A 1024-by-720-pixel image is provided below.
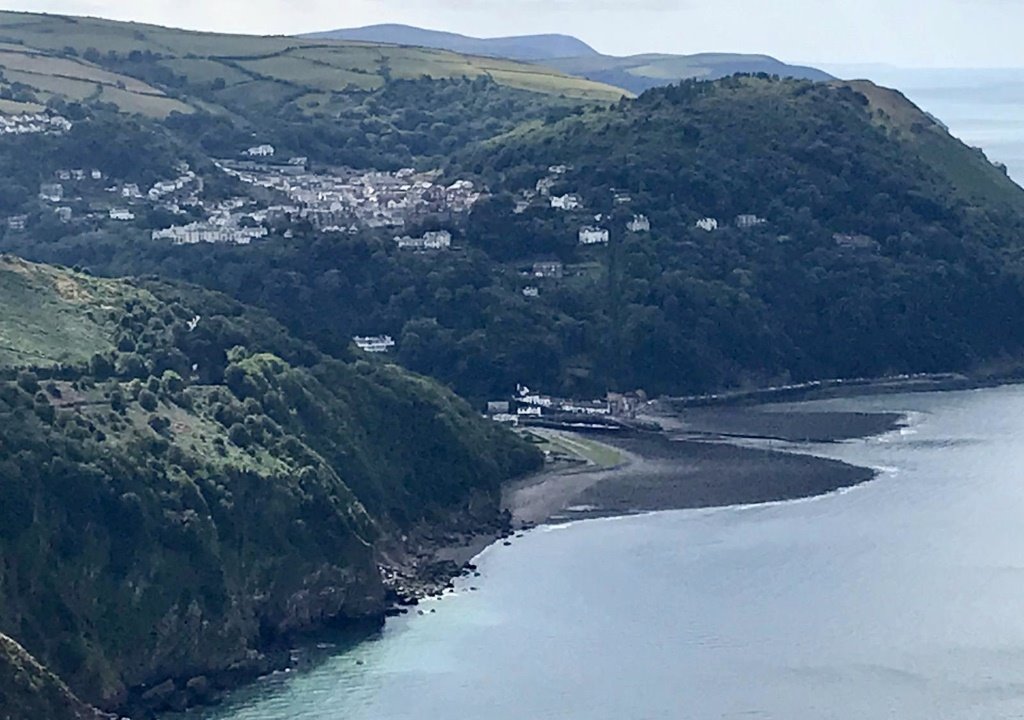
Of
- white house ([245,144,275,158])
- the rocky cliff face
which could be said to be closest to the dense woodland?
white house ([245,144,275,158])

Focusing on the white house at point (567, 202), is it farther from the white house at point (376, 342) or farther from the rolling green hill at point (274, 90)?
the rolling green hill at point (274, 90)

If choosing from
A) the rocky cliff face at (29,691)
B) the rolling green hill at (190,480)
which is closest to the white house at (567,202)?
the rolling green hill at (190,480)

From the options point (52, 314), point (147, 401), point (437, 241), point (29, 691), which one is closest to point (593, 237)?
point (437, 241)

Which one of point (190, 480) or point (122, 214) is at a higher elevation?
point (122, 214)

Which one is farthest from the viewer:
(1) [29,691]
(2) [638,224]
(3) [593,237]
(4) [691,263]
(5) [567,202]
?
(5) [567,202]

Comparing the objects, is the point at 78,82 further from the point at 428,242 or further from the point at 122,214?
the point at 428,242

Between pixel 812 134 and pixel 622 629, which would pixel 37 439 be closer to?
pixel 622 629
